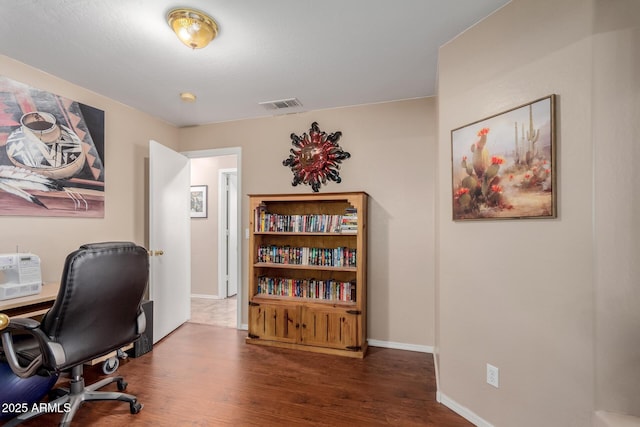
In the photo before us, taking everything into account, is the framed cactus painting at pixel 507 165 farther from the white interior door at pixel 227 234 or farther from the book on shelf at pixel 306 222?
the white interior door at pixel 227 234

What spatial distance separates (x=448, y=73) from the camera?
2.12 meters

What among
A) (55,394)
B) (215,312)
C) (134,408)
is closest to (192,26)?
(134,408)

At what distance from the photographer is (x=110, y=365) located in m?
2.48

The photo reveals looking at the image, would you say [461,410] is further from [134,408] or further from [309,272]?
[134,408]

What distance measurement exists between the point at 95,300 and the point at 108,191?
1715 mm

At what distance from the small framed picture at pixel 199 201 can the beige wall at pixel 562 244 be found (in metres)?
4.09

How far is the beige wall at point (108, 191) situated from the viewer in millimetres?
2361

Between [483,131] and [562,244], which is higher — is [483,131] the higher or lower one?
the higher one

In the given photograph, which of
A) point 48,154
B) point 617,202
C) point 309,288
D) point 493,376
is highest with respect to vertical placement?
point 48,154

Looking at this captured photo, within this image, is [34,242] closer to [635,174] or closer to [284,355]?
[284,355]

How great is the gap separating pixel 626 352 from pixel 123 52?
331 cm

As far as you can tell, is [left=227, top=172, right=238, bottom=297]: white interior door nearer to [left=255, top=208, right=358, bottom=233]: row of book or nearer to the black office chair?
[left=255, top=208, right=358, bottom=233]: row of book

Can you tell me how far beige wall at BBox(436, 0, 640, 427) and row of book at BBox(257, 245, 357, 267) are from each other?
121cm

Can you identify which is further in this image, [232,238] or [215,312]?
[232,238]
